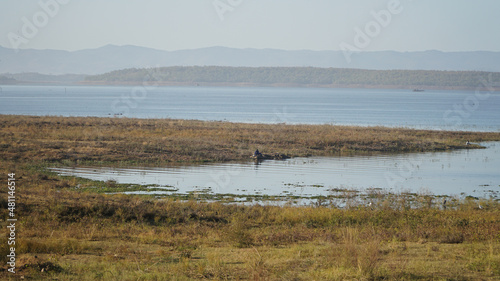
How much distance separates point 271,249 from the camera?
1434 centimetres

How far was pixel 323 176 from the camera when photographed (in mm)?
35219

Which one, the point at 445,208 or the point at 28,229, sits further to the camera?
the point at 445,208

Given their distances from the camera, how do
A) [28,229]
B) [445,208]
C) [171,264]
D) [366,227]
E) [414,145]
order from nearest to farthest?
[171,264] < [28,229] < [366,227] < [445,208] < [414,145]

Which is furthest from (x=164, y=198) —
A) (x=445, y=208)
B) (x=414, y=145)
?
(x=414, y=145)

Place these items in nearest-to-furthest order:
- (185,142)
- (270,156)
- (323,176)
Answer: (323,176)
(270,156)
(185,142)

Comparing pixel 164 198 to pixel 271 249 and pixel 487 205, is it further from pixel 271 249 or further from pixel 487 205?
pixel 487 205

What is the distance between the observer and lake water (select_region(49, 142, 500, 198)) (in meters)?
30.0

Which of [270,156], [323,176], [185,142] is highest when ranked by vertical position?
[185,142]

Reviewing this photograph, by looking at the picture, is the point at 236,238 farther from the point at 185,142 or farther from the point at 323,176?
the point at 185,142

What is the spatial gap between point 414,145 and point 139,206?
3945 centimetres

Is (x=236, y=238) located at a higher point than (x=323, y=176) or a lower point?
lower

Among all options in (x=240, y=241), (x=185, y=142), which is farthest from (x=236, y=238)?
(x=185, y=142)

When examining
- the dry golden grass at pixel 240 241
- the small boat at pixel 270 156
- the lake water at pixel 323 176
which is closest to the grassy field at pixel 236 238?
the dry golden grass at pixel 240 241

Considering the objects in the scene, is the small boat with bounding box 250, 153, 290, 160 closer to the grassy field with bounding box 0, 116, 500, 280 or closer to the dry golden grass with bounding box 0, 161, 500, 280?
the grassy field with bounding box 0, 116, 500, 280
